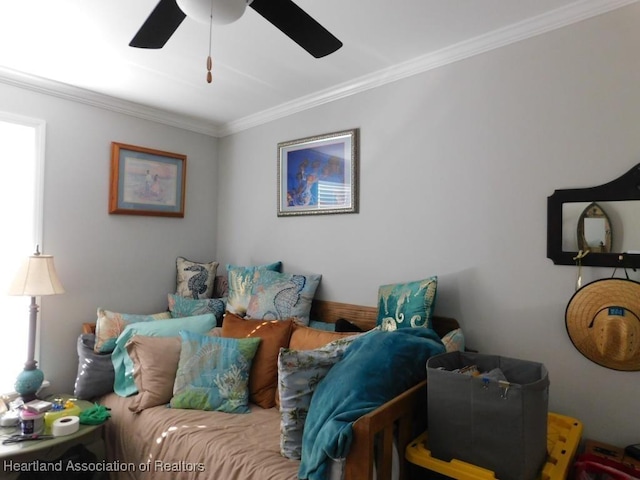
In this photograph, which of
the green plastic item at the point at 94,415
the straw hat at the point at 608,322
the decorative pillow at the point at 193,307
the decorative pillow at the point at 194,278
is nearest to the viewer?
the straw hat at the point at 608,322

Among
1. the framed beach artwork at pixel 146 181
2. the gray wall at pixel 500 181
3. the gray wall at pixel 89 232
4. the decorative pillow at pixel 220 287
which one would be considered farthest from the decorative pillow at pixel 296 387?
the framed beach artwork at pixel 146 181

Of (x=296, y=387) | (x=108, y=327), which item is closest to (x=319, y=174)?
(x=296, y=387)

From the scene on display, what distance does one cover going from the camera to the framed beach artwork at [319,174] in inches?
100

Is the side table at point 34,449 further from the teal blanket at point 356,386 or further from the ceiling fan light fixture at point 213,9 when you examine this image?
the ceiling fan light fixture at point 213,9

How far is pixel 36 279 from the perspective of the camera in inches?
88.0

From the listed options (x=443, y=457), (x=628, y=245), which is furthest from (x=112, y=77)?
(x=628, y=245)

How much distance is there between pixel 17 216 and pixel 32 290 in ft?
1.88

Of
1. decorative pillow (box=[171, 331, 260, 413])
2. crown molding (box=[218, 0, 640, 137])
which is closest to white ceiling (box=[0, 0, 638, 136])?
crown molding (box=[218, 0, 640, 137])

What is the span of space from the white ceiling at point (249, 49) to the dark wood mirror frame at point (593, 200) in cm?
77

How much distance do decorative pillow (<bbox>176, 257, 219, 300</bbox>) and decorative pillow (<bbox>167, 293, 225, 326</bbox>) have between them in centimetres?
10

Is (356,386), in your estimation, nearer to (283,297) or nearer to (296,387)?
(296,387)

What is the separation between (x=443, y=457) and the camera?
1325mm

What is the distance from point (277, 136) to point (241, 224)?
31.7 inches

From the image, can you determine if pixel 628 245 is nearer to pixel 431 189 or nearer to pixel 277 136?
pixel 431 189
